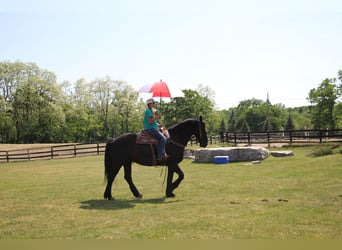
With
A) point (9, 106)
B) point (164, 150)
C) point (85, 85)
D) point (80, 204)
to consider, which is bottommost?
point (80, 204)

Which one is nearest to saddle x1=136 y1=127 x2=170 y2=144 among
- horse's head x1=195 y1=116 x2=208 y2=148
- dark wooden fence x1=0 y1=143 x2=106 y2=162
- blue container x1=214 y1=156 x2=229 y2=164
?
horse's head x1=195 y1=116 x2=208 y2=148

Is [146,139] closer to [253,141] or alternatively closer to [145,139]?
[145,139]

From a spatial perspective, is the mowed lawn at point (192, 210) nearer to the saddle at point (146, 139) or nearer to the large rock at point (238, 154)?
the saddle at point (146, 139)

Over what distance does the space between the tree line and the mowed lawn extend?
39732 mm

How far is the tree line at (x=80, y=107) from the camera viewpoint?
5891cm

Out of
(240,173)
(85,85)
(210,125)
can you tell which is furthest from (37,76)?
(240,173)

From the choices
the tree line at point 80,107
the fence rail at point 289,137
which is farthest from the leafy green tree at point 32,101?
the fence rail at point 289,137

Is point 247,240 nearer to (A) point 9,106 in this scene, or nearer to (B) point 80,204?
(B) point 80,204

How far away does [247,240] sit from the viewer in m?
5.34

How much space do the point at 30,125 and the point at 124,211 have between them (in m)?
57.9

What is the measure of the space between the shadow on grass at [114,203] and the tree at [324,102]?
6058cm

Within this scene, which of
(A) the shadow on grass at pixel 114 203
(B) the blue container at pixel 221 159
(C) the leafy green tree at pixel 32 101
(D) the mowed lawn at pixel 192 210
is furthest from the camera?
(C) the leafy green tree at pixel 32 101

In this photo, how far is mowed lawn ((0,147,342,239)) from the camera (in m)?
6.12

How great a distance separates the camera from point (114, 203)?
9.45 m
